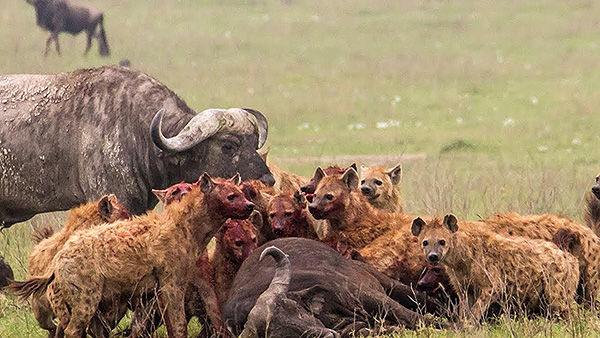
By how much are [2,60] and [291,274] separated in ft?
64.8

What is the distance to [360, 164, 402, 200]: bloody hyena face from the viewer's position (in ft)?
28.0

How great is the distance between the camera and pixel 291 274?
6754 mm

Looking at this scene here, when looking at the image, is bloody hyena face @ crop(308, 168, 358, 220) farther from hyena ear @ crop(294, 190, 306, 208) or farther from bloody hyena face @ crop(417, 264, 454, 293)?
bloody hyena face @ crop(417, 264, 454, 293)

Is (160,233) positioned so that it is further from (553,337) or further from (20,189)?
(20,189)

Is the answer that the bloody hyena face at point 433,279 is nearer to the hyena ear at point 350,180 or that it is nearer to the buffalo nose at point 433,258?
the buffalo nose at point 433,258

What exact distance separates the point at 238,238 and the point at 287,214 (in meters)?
0.42

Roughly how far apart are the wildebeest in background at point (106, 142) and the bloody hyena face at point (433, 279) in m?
1.73

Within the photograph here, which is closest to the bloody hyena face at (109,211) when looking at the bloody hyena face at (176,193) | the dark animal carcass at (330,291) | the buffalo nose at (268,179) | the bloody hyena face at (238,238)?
the bloody hyena face at (176,193)

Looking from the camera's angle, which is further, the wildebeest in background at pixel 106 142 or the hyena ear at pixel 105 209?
the wildebeest in background at pixel 106 142

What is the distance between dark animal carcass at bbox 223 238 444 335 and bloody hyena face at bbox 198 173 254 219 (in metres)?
0.47

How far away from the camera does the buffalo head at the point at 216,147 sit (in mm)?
8625

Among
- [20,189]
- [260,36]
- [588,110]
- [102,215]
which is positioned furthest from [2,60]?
[102,215]

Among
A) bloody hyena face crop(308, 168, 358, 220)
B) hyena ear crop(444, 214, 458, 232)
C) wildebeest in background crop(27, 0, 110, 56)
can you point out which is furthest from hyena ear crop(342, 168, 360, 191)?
wildebeest in background crop(27, 0, 110, 56)

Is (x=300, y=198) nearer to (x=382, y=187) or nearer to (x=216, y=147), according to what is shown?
(x=382, y=187)
